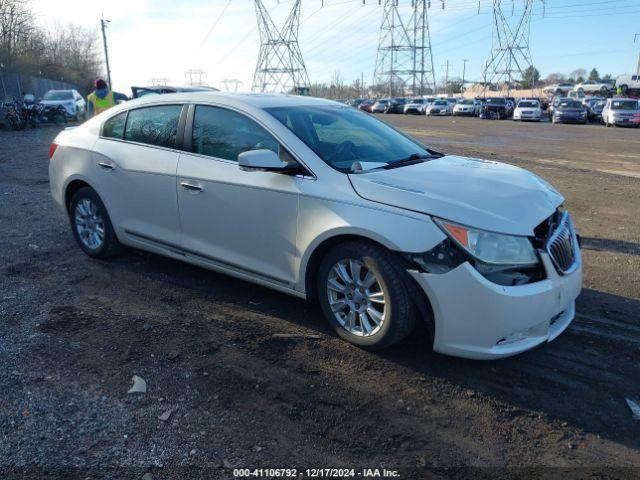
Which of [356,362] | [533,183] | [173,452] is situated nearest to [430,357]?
[356,362]

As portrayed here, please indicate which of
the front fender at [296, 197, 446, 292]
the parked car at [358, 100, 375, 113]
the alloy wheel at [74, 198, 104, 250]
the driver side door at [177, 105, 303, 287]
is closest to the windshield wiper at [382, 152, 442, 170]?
the front fender at [296, 197, 446, 292]

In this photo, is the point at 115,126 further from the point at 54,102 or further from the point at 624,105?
the point at 624,105

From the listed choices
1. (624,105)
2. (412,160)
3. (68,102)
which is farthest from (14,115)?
(624,105)

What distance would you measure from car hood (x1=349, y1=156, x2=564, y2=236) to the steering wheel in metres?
0.35

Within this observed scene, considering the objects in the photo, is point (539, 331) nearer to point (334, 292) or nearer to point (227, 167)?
point (334, 292)

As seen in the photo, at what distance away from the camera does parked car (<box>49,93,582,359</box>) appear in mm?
3273

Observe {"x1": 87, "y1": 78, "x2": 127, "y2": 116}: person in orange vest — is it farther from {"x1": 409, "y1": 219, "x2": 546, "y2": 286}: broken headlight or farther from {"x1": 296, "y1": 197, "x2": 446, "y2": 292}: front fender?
{"x1": 409, "y1": 219, "x2": 546, "y2": 286}: broken headlight

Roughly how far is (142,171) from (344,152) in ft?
6.21

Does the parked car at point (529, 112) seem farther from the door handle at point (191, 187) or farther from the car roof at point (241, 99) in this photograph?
the door handle at point (191, 187)

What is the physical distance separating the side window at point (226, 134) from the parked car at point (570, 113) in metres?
35.6

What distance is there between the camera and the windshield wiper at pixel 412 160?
4164 mm

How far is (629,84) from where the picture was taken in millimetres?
56844

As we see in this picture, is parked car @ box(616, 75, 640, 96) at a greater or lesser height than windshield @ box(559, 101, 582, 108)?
greater

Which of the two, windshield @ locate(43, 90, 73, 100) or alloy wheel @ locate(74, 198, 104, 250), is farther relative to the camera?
windshield @ locate(43, 90, 73, 100)
